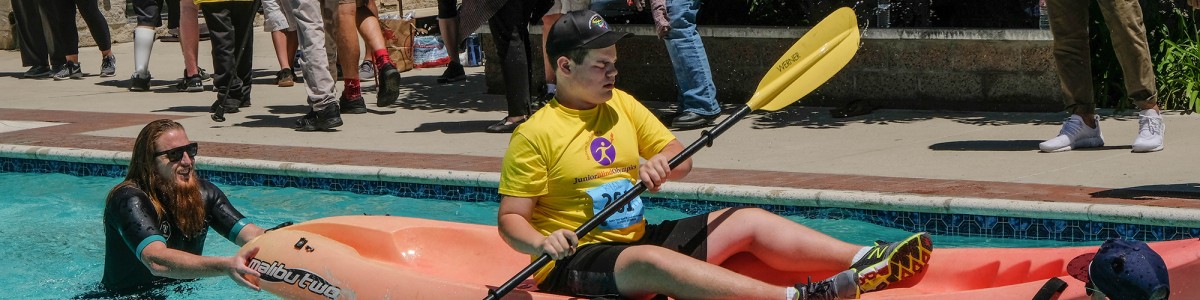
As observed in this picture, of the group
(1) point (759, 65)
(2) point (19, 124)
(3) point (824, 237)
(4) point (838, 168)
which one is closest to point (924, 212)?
(4) point (838, 168)

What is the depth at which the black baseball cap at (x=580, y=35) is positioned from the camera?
185 inches

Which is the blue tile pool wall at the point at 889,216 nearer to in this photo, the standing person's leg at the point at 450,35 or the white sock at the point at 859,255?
the white sock at the point at 859,255

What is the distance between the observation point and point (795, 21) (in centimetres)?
1050

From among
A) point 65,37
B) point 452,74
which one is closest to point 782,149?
point 452,74

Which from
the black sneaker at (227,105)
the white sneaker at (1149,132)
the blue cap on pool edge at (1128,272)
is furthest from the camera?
the black sneaker at (227,105)

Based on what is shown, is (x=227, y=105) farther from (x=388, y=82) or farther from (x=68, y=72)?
(x=68, y=72)

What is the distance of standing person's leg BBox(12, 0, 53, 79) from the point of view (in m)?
13.4

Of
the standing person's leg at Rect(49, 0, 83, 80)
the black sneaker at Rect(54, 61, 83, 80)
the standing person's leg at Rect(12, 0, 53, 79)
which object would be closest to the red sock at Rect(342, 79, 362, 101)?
the standing person's leg at Rect(49, 0, 83, 80)

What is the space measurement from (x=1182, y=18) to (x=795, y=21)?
2.42 meters

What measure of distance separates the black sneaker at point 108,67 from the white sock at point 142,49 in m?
1.00

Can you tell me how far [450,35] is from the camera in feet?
39.0

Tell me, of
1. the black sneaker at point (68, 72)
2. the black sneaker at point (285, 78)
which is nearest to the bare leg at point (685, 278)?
the black sneaker at point (285, 78)

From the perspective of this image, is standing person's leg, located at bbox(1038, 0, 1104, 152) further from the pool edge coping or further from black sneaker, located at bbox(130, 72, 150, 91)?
black sneaker, located at bbox(130, 72, 150, 91)

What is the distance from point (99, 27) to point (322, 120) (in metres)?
4.35
